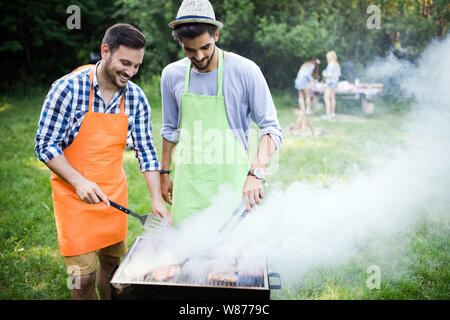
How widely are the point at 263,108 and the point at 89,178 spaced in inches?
47.8

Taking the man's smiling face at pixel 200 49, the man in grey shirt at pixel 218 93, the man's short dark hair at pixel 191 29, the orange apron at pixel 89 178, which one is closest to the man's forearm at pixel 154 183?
the man in grey shirt at pixel 218 93

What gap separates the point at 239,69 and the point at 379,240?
2616mm

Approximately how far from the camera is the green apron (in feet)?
7.43

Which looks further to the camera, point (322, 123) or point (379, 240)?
point (322, 123)

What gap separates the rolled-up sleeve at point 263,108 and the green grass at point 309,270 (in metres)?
1.48

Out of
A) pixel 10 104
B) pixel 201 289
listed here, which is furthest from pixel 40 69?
pixel 201 289

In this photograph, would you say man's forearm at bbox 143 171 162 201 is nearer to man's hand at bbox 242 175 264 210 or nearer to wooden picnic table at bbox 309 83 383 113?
man's hand at bbox 242 175 264 210

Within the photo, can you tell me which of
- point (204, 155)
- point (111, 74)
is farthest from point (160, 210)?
point (111, 74)

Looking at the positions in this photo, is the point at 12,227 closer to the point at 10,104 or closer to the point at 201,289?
the point at 201,289

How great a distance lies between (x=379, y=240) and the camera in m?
3.71

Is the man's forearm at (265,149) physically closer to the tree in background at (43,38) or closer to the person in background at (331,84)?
the person in background at (331,84)

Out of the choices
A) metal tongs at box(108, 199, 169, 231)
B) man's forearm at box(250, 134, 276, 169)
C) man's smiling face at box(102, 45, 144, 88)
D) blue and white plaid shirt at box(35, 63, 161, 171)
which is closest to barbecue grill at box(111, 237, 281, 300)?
metal tongs at box(108, 199, 169, 231)

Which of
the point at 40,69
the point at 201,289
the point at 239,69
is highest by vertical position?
the point at 40,69

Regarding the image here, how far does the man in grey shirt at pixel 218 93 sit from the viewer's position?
2082 mm
